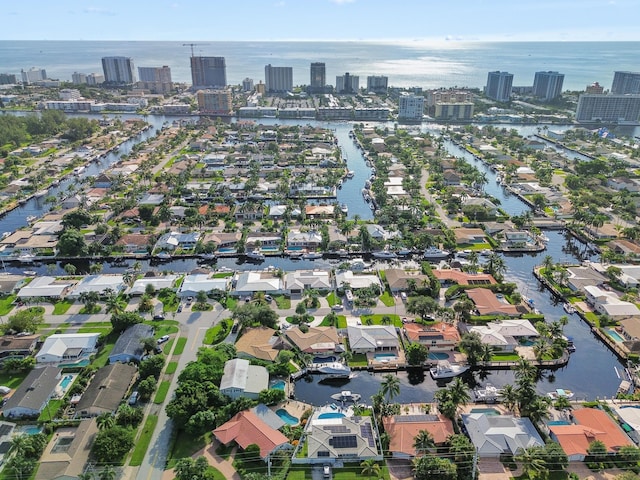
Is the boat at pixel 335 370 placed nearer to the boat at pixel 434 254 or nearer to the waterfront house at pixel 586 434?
the waterfront house at pixel 586 434

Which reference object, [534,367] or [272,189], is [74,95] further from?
[534,367]

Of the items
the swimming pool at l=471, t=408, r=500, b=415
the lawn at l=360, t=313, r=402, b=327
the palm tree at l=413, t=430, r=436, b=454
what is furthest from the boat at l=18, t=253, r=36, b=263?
the swimming pool at l=471, t=408, r=500, b=415

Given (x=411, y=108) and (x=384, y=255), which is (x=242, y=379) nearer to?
(x=384, y=255)

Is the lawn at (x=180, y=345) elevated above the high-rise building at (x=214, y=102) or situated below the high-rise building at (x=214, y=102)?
below

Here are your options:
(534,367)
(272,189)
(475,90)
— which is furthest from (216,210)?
(475,90)

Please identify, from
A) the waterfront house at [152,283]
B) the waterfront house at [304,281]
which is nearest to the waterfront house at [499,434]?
the waterfront house at [304,281]

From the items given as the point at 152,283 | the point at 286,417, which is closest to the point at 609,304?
the point at 286,417
